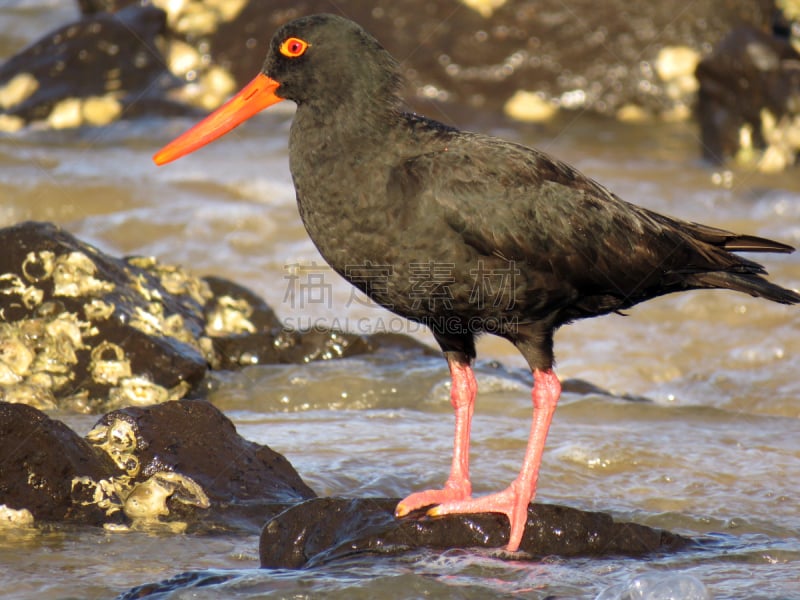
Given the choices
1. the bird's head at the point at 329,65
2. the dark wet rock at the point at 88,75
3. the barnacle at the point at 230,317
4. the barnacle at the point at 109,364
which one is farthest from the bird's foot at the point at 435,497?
the dark wet rock at the point at 88,75

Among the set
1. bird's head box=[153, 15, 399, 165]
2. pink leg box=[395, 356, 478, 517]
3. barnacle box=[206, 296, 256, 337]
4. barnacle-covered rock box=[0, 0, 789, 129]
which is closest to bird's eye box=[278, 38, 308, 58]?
bird's head box=[153, 15, 399, 165]

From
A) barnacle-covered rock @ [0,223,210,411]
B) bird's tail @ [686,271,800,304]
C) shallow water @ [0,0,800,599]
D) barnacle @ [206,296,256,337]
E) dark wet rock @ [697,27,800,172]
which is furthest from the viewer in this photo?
dark wet rock @ [697,27,800,172]

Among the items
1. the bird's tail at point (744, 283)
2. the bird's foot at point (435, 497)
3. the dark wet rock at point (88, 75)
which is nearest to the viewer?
the bird's foot at point (435, 497)

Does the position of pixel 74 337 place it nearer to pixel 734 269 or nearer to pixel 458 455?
pixel 458 455

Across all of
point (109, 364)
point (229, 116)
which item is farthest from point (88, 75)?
point (229, 116)

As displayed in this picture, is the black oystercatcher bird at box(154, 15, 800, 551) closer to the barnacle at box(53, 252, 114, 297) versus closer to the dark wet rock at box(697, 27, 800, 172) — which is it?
the barnacle at box(53, 252, 114, 297)

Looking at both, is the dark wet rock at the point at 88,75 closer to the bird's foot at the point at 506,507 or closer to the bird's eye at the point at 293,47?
the bird's eye at the point at 293,47

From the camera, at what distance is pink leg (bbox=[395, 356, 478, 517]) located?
14.3 feet

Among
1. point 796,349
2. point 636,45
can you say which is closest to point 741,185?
point 636,45

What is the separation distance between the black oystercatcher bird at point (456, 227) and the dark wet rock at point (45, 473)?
3.96 ft

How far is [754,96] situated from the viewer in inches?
442

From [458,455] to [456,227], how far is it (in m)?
1.09

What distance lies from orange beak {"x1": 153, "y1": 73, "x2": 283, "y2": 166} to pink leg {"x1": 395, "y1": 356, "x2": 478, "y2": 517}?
55.1 inches

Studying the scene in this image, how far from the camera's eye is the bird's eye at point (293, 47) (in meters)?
4.47
